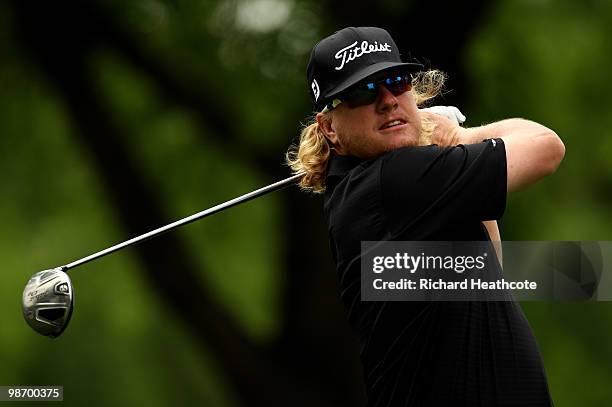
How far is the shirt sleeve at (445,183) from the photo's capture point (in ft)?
13.0

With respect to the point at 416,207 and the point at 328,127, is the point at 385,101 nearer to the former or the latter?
the point at 328,127

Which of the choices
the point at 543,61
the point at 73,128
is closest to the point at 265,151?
the point at 73,128

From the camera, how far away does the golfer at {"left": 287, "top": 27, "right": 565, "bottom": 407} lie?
3.98 m

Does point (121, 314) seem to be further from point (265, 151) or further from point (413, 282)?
point (413, 282)

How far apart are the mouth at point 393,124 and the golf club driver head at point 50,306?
1620 mm

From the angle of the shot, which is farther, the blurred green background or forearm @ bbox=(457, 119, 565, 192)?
the blurred green background

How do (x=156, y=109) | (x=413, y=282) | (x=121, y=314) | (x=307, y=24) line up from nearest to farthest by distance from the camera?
1. (x=413, y=282)
2. (x=307, y=24)
3. (x=156, y=109)
4. (x=121, y=314)

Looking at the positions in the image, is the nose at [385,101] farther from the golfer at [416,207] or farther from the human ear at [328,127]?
the human ear at [328,127]

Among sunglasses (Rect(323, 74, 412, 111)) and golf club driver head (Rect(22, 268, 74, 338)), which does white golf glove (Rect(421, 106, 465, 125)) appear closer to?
sunglasses (Rect(323, 74, 412, 111))

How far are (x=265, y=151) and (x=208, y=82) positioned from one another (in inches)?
32.7

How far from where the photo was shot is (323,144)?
457cm

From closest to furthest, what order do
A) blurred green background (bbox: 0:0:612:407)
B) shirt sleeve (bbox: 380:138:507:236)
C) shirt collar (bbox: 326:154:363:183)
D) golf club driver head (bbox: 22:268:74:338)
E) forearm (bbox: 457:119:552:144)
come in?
shirt sleeve (bbox: 380:138:507:236), forearm (bbox: 457:119:552:144), shirt collar (bbox: 326:154:363:183), golf club driver head (bbox: 22:268:74:338), blurred green background (bbox: 0:0:612:407)

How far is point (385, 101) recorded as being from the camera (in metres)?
4.24

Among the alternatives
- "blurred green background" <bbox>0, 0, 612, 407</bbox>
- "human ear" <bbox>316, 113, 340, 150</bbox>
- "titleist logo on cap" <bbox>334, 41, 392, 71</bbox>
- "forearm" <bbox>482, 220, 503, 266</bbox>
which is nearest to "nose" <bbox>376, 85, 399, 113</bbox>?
"titleist logo on cap" <bbox>334, 41, 392, 71</bbox>
